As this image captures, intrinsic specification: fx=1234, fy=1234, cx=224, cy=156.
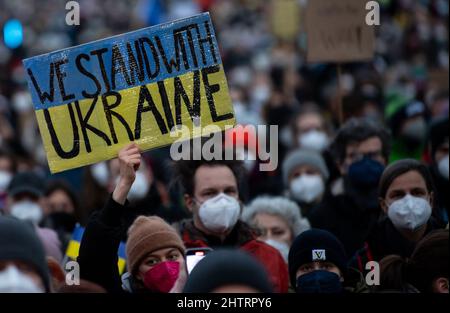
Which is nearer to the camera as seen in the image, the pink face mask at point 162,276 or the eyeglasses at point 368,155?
the pink face mask at point 162,276

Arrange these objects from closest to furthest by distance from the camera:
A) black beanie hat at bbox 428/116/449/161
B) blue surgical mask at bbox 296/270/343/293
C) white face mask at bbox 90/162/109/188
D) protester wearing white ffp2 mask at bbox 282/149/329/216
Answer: blue surgical mask at bbox 296/270/343/293
black beanie hat at bbox 428/116/449/161
protester wearing white ffp2 mask at bbox 282/149/329/216
white face mask at bbox 90/162/109/188

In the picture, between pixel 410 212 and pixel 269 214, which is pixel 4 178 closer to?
pixel 269 214

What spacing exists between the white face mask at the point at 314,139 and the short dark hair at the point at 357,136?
8.15 feet

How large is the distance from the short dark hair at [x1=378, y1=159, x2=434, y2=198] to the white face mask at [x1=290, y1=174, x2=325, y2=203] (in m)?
2.10

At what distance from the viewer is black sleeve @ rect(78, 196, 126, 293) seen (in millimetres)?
5059

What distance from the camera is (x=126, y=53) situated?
18.2ft

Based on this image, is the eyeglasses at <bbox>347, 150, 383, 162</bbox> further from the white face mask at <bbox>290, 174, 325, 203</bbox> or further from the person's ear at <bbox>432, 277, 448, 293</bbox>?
the person's ear at <bbox>432, 277, 448, 293</bbox>

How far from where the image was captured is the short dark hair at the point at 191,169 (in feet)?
20.2

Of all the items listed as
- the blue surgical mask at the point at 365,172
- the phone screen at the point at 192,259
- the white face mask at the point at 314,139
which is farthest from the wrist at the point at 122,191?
the white face mask at the point at 314,139

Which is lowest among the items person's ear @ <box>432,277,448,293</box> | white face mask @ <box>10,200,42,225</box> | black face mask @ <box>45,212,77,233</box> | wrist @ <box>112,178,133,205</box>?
person's ear @ <box>432,277,448,293</box>

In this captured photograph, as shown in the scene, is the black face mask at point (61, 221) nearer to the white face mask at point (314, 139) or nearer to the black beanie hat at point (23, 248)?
the white face mask at point (314, 139)

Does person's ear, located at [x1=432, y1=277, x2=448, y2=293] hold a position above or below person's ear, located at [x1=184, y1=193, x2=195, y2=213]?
below

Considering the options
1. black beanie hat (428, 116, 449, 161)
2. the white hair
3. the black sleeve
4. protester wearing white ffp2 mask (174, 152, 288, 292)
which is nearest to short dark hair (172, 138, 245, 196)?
protester wearing white ffp2 mask (174, 152, 288, 292)
